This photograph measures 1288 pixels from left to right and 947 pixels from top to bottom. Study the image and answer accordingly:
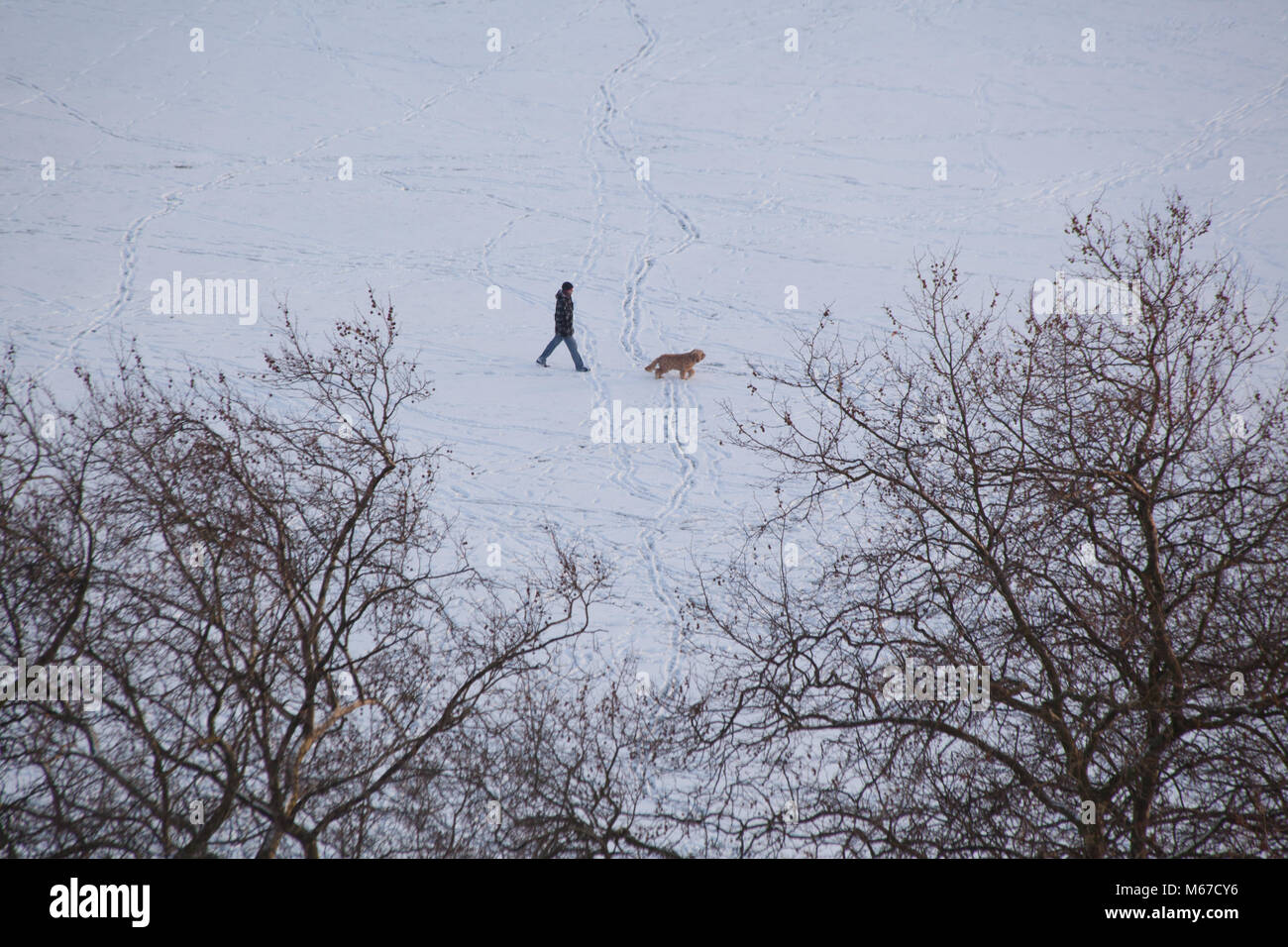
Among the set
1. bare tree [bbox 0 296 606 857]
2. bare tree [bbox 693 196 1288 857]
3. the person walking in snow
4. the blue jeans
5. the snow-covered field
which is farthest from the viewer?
the blue jeans

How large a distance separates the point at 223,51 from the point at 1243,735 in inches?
1622

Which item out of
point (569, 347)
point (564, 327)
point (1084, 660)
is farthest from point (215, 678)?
point (569, 347)

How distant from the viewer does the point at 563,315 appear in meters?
20.7

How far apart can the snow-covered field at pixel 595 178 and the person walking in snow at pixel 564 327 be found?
1.41 ft

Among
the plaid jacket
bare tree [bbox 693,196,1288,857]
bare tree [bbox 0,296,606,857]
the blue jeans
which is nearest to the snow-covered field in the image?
the blue jeans

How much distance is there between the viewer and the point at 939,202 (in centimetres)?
3291

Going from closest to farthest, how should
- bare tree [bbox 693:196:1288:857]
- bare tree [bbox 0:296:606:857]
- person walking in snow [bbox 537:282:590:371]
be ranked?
1. bare tree [bbox 693:196:1288:857]
2. bare tree [bbox 0:296:606:857]
3. person walking in snow [bbox 537:282:590:371]

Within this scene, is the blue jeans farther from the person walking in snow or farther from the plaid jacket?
the plaid jacket

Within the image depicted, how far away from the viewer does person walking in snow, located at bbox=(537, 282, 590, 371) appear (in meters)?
20.4

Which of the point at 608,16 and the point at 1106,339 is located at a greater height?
the point at 608,16

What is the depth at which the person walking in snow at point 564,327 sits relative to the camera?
20.4 m

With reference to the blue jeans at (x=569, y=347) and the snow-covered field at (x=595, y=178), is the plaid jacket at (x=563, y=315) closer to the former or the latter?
the blue jeans at (x=569, y=347)
